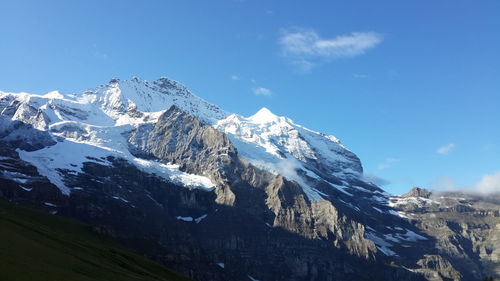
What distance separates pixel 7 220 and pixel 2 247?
3725 centimetres

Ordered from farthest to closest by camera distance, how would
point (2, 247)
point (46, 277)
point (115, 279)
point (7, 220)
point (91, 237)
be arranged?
point (91, 237) → point (7, 220) → point (115, 279) → point (2, 247) → point (46, 277)

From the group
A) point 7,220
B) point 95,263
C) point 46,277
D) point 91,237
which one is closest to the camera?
point 46,277

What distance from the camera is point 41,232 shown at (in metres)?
128

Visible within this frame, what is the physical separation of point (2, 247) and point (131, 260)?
7513cm

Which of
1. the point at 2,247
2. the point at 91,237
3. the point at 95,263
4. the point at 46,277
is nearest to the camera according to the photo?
the point at 46,277

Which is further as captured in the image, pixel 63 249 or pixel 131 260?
pixel 131 260

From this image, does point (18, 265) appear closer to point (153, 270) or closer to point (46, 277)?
point (46, 277)

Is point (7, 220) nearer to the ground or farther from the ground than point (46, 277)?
farther from the ground

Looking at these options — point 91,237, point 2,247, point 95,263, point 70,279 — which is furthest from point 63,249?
point 91,237

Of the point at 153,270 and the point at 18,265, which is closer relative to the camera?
the point at 18,265

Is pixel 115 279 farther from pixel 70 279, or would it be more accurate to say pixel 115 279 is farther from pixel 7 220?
pixel 7 220

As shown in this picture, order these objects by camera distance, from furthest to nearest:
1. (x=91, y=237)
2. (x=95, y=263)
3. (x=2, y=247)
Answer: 1. (x=91, y=237)
2. (x=95, y=263)
3. (x=2, y=247)

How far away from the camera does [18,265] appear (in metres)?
79.6

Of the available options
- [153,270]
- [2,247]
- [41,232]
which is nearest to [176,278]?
Answer: [153,270]
